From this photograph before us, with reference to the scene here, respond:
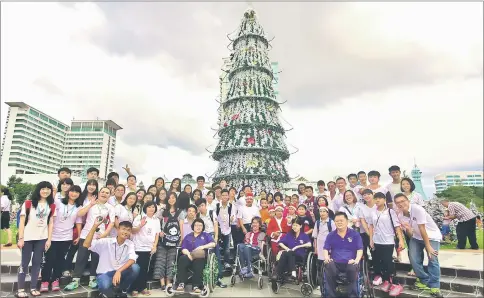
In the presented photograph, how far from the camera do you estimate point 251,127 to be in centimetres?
2069

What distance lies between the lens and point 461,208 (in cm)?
804

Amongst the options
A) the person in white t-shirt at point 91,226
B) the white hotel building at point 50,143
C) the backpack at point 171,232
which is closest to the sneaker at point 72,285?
the person in white t-shirt at point 91,226

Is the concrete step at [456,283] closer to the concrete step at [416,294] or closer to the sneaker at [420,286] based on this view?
the concrete step at [416,294]

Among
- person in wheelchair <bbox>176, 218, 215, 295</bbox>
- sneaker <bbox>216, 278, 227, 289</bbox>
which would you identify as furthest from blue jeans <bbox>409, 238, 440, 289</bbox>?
person in wheelchair <bbox>176, 218, 215, 295</bbox>

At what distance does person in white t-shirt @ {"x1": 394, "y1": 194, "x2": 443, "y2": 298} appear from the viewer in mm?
4867

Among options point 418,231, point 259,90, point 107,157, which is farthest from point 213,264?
point 107,157

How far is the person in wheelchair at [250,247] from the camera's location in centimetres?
610

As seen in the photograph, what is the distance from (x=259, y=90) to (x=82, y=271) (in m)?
18.3

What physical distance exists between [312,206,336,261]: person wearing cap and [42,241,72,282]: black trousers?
5.06 m

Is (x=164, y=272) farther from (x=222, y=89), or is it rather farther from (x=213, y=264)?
(x=222, y=89)

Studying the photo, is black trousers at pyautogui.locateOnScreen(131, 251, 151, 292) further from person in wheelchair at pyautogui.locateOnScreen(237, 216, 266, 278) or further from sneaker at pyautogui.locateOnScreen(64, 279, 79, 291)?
person in wheelchair at pyautogui.locateOnScreen(237, 216, 266, 278)

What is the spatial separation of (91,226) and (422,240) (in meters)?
6.49

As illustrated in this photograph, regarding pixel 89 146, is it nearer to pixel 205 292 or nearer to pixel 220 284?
pixel 220 284

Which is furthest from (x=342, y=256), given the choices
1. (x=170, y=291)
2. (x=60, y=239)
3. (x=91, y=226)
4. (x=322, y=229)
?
(x=60, y=239)
